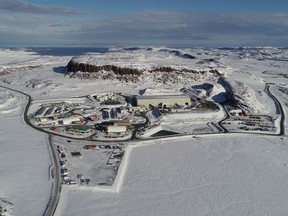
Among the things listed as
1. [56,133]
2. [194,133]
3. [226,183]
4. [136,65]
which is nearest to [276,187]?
[226,183]

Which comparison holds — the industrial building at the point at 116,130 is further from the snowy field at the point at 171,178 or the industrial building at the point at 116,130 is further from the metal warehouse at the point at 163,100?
the metal warehouse at the point at 163,100

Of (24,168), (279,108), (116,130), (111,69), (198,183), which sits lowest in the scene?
(279,108)

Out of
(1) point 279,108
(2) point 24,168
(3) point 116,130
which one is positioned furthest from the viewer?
(1) point 279,108

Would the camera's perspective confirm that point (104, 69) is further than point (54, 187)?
Yes

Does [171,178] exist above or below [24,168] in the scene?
below

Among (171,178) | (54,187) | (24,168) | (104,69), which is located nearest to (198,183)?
(171,178)

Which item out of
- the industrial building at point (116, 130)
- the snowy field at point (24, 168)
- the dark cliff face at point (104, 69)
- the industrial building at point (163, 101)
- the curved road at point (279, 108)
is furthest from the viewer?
the dark cliff face at point (104, 69)

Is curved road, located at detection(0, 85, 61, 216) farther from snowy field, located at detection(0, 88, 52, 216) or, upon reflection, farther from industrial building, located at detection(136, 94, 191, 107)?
industrial building, located at detection(136, 94, 191, 107)

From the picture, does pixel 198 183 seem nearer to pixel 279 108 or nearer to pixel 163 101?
pixel 163 101

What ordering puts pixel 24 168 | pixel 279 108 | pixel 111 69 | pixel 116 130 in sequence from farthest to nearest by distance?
pixel 111 69
pixel 279 108
pixel 116 130
pixel 24 168

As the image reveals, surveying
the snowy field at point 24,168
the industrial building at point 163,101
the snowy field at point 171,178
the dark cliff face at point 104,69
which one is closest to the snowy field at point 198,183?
the snowy field at point 171,178

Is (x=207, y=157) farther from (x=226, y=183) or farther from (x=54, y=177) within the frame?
(x=54, y=177)

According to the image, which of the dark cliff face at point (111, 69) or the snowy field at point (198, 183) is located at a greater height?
the dark cliff face at point (111, 69)
